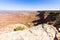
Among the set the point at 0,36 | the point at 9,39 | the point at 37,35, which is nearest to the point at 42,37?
the point at 37,35

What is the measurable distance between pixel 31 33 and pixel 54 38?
6.71 feet

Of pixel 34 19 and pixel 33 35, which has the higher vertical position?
pixel 33 35

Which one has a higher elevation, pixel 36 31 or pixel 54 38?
pixel 36 31

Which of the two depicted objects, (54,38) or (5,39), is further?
(54,38)

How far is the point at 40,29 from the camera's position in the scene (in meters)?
11.4

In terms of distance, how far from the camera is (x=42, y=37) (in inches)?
432

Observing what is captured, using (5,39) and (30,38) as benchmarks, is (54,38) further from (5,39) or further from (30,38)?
(5,39)

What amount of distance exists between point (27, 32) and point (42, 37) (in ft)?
4.32

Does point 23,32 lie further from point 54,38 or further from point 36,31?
point 54,38

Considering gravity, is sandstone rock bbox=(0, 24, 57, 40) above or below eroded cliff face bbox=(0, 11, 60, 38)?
above

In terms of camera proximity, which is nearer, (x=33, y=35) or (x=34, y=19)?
(x=33, y=35)

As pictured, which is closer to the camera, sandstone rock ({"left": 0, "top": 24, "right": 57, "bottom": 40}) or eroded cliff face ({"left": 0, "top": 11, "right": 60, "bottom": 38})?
sandstone rock ({"left": 0, "top": 24, "right": 57, "bottom": 40})

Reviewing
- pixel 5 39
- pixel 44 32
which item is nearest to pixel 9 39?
pixel 5 39

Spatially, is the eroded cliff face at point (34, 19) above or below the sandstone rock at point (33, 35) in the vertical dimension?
below
